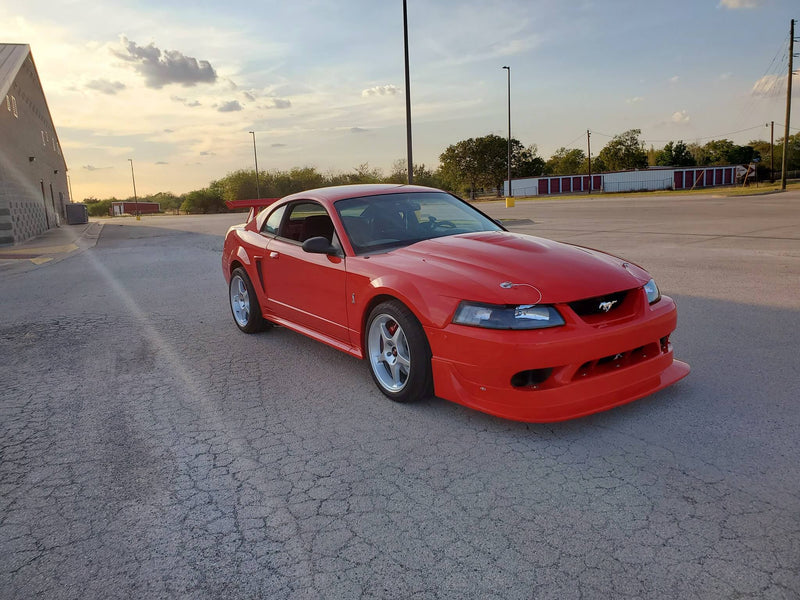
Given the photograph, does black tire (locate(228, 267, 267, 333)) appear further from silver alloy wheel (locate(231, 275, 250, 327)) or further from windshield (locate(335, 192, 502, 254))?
windshield (locate(335, 192, 502, 254))

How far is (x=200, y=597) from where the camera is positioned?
2168mm

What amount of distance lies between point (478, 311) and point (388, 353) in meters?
0.87

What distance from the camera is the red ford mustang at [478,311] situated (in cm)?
331

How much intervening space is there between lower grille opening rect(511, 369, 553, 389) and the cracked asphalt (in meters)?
0.32

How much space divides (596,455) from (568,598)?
3.86 ft

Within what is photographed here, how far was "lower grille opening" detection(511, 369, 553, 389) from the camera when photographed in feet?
11.0

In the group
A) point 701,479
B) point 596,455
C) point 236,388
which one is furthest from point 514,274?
point 236,388

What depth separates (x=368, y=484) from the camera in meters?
2.95

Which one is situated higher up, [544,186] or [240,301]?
[544,186]

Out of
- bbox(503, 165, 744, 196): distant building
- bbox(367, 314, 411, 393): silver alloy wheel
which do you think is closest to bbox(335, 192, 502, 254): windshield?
bbox(367, 314, 411, 393): silver alloy wheel

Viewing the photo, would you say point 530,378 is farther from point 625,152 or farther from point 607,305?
point 625,152

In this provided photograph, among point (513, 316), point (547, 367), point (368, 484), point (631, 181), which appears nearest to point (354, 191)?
point (513, 316)

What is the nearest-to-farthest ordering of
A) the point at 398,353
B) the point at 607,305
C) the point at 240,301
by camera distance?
the point at 607,305 → the point at 398,353 → the point at 240,301

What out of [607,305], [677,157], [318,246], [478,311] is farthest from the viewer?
[677,157]
